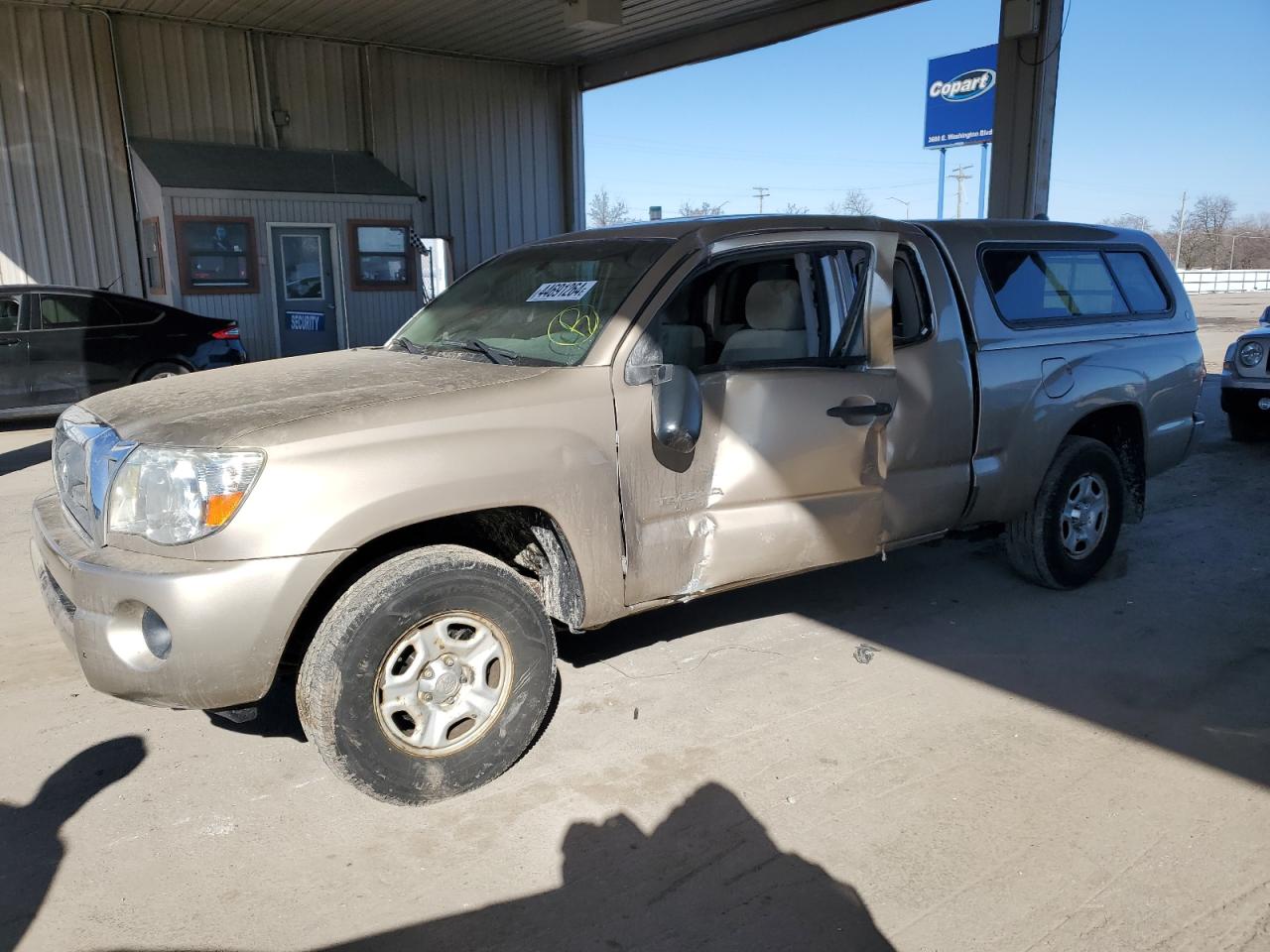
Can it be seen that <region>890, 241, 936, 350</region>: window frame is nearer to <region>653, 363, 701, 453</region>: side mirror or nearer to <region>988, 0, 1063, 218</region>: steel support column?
<region>653, 363, 701, 453</region>: side mirror

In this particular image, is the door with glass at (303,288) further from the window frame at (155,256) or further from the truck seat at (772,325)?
the truck seat at (772,325)

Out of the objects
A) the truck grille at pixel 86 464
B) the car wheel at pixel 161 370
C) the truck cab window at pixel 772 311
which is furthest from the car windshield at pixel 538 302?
the car wheel at pixel 161 370

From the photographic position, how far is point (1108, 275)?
5398 mm

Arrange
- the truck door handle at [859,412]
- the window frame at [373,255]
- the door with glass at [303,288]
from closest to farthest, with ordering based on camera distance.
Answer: the truck door handle at [859,412]
the door with glass at [303,288]
the window frame at [373,255]

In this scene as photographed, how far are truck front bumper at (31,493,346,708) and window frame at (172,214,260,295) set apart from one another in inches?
489

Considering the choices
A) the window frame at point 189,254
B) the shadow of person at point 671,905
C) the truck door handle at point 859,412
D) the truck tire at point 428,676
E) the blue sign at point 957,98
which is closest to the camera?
the shadow of person at point 671,905

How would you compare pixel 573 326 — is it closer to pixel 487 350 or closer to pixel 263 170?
pixel 487 350

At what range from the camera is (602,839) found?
118 inches

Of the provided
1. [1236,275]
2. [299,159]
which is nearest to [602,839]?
[299,159]

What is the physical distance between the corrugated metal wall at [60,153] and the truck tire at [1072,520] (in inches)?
565

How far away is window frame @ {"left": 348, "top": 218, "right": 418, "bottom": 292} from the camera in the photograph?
15508 mm

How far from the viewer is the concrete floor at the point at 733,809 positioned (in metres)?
2.62

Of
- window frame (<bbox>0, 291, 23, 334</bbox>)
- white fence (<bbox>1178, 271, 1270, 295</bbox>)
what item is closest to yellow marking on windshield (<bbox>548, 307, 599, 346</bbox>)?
window frame (<bbox>0, 291, 23, 334</bbox>)

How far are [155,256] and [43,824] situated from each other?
13.5m
